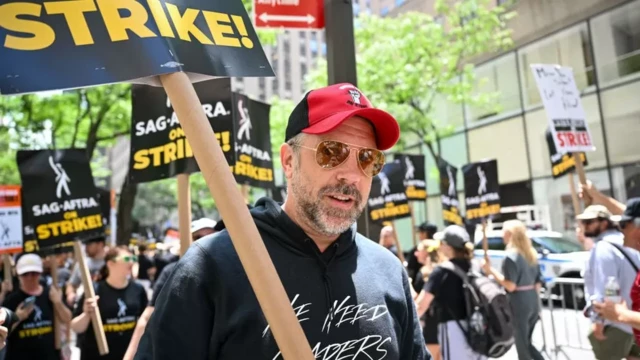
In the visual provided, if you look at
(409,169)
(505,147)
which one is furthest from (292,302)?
(505,147)

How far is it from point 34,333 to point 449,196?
7104mm

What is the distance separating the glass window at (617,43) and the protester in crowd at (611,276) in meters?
14.4

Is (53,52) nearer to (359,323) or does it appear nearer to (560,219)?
(359,323)

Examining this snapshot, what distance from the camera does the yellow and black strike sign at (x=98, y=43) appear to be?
4.73ft

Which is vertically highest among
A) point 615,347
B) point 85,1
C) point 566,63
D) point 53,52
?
point 566,63

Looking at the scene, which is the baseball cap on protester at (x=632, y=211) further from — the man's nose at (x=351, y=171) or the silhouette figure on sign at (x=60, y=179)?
the silhouette figure on sign at (x=60, y=179)

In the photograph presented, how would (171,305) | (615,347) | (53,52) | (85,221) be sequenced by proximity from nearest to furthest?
(53,52)
(171,305)
(615,347)
(85,221)

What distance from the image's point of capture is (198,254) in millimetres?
1738

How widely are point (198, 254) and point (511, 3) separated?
2224 cm

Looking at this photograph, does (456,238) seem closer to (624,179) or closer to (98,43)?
(98,43)

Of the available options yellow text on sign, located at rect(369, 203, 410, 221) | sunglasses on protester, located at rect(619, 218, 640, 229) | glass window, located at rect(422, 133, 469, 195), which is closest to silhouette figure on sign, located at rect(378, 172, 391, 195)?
yellow text on sign, located at rect(369, 203, 410, 221)

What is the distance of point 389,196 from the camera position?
29.0ft

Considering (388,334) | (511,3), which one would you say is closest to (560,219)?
(511,3)

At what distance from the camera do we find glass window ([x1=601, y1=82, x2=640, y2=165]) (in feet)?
55.0
